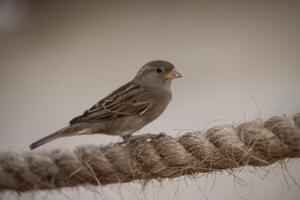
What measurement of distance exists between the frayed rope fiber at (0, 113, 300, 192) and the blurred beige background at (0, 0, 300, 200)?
2.61ft

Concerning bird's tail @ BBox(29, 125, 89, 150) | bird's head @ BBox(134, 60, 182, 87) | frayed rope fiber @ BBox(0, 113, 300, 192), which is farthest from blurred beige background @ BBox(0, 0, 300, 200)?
frayed rope fiber @ BBox(0, 113, 300, 192)

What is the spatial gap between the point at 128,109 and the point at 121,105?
0.02 m

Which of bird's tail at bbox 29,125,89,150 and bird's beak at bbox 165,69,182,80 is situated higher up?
bird's beak at bbox 165,69,182,80

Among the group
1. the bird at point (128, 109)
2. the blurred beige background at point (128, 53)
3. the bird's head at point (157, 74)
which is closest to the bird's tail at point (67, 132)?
the bird at point (128, 109)

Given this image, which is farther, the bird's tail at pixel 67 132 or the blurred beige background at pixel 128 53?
the blurred beige background at pixel 128 53

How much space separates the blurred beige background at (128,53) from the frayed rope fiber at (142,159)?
795 mm

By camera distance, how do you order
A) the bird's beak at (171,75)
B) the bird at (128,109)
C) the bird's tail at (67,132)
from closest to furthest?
the bird's tail at (67,132), the bird at (128,109), the bird's beak at (171,75)

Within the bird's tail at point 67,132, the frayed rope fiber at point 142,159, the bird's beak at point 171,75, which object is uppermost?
the bird's beak at point 171,75

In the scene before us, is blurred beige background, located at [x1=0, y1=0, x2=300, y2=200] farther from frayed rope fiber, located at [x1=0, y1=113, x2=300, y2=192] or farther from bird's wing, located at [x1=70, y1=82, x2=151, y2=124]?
frayed rope fiber, located at [x1=0, y1=113, x2=300, y2=192]

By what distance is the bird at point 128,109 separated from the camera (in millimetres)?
1477

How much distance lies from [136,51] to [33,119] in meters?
0.36

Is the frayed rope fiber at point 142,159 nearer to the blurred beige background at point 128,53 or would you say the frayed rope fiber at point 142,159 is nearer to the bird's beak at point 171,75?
the bird's beak at point 171,75

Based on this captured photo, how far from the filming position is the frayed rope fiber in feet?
3.47

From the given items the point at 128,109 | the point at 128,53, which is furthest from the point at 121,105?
the point at 128,53
